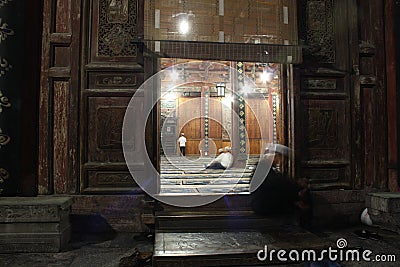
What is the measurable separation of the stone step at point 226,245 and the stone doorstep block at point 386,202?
1.19m

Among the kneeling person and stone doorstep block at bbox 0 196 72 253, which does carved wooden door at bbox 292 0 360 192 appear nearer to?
stone doorstep block at bbox 0 196 72 253

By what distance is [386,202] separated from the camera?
3.99 m

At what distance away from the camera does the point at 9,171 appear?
3949 mm

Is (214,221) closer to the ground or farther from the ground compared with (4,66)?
closer to the ground

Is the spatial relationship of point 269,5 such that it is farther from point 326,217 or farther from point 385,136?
point 326,217

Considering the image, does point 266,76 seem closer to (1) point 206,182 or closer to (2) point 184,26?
(1) point 206,182

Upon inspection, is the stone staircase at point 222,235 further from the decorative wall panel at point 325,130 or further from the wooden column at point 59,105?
the wooden column at point 59,105

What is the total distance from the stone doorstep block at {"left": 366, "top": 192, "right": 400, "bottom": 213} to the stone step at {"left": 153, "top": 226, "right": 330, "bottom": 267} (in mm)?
1193

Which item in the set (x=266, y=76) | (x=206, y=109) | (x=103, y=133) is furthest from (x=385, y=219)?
(x=206, y=109)

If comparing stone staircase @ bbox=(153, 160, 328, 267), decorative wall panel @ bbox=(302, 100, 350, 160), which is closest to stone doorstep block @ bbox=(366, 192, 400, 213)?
decorative wall panel @ bbox=(302, 100, 350, 160)

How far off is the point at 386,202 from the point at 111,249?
3.19 metres

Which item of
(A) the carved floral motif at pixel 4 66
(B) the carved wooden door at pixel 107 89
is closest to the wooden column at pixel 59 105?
(B) the carved wooden door at pixel 107 89

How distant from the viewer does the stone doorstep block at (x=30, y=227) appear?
3.42 metres

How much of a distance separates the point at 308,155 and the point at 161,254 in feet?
8.77
